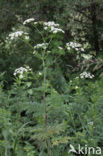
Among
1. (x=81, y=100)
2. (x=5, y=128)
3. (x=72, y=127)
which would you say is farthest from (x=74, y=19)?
(x=5, y=128)

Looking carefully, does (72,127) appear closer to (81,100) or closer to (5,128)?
(81,100)

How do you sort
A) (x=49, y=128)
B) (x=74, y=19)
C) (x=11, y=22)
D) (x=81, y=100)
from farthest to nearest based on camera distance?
(x=11, y=22) < (x=74, y=19) < (x=81, y=100) < (x=49, y=128)

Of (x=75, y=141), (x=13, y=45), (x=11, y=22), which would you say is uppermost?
(x=11, y=22)

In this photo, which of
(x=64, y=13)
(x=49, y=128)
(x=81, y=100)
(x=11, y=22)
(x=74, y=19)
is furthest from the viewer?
(x=11, y=22)

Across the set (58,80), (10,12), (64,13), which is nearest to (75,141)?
(58,80)

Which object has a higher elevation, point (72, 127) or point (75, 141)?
point (72, 127)

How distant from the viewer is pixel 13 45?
19.1ft

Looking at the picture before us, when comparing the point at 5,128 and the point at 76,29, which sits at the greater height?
the point at 76,29

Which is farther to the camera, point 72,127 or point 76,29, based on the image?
point 76,29

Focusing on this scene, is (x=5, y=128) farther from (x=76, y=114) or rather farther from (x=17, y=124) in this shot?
(x=76, y=114)

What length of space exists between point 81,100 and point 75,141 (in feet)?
2.06

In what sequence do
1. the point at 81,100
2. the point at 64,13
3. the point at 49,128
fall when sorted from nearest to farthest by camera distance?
the point at 49,128 < the point at 81,100 < the point at 64,13

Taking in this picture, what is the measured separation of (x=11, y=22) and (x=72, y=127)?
3.38 meters

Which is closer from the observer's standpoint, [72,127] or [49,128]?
[49,128]
